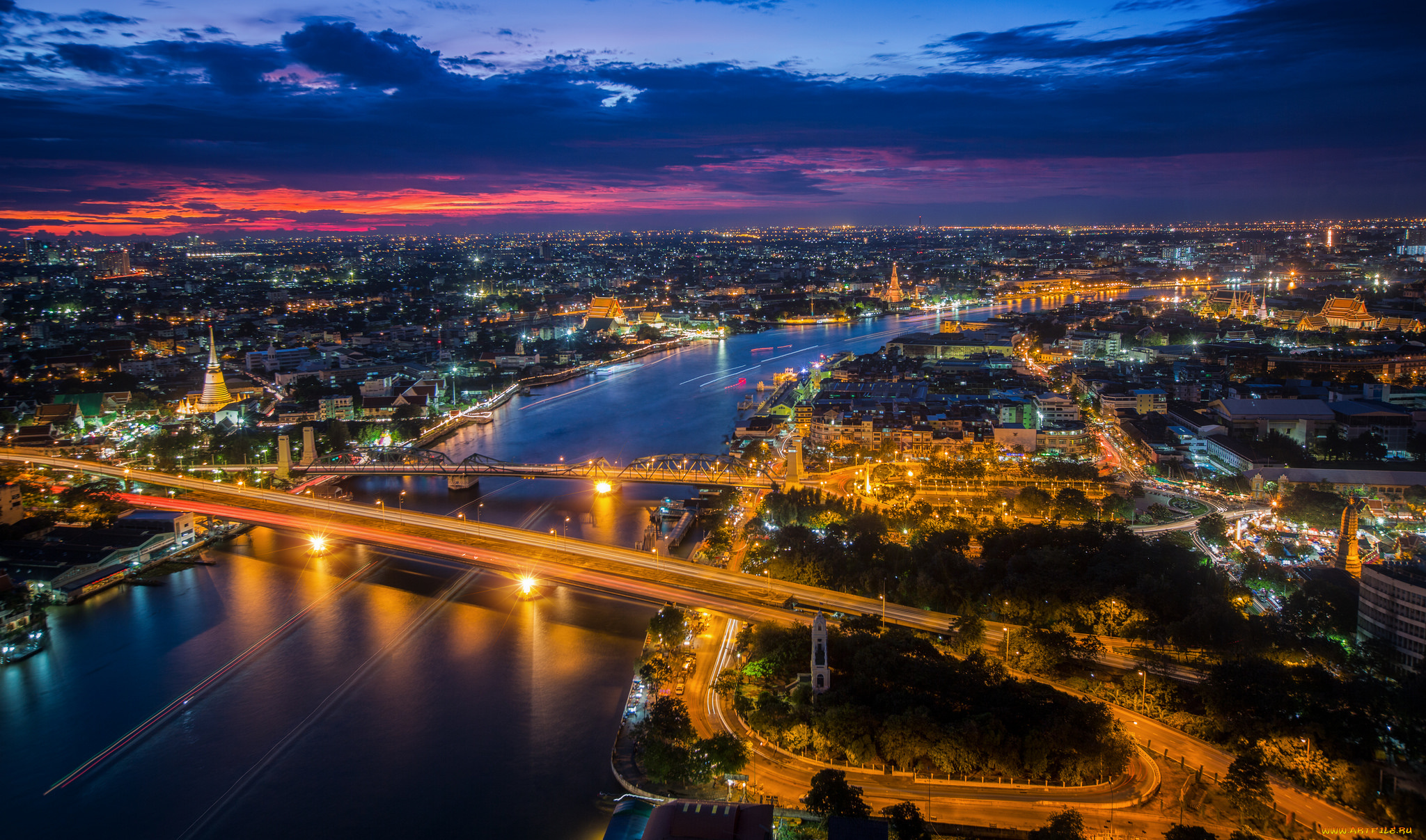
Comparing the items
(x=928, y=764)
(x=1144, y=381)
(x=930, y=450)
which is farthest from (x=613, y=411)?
(x=928, y=764)

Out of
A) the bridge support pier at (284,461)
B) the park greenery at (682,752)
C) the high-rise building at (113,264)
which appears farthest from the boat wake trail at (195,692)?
the high-rise building at (113,264)

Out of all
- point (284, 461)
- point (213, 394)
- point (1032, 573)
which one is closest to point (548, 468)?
point (284, 461)

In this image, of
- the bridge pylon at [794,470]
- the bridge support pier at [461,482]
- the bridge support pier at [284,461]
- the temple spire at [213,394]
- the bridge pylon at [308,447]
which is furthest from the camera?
the temple spire at [213,394]

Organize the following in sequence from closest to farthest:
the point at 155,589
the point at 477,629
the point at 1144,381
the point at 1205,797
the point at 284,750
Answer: the point at 1205,797
the point at 284,750
the point at 477,629
the point at 155,589
the point at 1144,381

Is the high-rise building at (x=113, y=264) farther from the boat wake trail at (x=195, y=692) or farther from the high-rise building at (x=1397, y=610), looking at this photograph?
the high-rise building at (x=1397, y=610)

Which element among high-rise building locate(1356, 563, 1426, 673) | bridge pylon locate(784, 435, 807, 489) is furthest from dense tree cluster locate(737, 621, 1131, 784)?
bridge pylon locate(784, 435, 807, 489)

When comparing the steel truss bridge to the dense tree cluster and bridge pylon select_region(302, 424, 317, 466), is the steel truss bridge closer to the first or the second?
bridge pylon select_region(302, 424, 317, 466)

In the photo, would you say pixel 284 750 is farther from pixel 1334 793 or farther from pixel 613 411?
pixel 613 411
